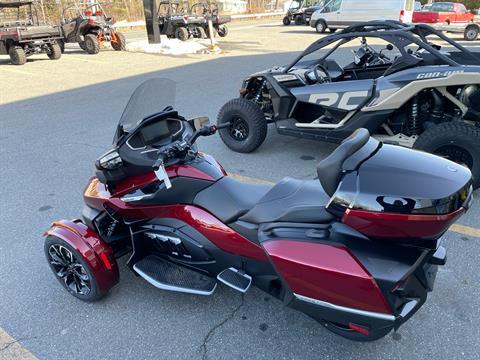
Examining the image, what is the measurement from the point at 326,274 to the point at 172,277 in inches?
45.8

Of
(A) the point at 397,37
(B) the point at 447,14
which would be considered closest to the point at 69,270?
(A) the point at 397,37

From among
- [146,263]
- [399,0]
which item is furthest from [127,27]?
[146,263]

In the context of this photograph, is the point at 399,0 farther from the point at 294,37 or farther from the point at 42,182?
the point at 42,182

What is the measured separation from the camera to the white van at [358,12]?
17359 mm

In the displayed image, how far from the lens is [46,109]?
767 centimetres

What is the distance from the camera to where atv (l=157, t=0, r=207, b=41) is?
17.8m

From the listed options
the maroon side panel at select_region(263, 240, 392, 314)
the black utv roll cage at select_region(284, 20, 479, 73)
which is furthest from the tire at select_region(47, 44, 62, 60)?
the maroon side panel at select_region(263, 240, 392, 314)

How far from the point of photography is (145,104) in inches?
97.9

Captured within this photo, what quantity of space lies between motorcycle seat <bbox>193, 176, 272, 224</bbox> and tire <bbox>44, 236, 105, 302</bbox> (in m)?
0.85

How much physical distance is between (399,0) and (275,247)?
19.0m

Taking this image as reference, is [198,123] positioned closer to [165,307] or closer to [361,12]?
[165,307]

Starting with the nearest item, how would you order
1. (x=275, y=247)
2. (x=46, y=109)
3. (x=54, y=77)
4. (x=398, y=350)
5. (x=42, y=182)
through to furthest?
(x=275, y=247) → (x=398, y=350) → (x=42, y=182) → (x=46, y=109) → (x=54, y=77)

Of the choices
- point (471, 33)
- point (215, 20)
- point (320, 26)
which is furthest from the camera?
point (320, 26)

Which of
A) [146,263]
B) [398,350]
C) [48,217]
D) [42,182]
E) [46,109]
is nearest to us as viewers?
[398,350]
